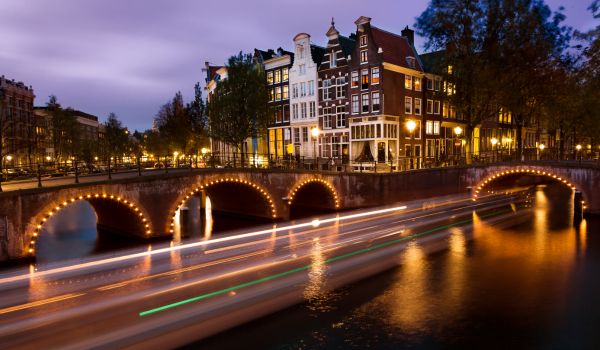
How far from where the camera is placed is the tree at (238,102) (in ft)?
140

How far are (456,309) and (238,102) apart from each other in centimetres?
3344

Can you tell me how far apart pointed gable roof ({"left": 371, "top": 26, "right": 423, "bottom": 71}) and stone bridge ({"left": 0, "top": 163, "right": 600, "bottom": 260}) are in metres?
14.3

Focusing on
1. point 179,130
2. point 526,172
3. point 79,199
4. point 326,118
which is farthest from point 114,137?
point 526,172

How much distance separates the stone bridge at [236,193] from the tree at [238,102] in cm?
935

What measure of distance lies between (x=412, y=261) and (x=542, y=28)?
30.6 m

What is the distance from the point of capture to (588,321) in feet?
41.9

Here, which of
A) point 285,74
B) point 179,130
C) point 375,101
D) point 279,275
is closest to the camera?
point 279,275

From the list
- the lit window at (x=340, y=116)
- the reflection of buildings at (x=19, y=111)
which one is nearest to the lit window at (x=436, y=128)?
the lit window at (x=340, y=116)

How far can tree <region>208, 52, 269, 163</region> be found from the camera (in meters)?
42.5

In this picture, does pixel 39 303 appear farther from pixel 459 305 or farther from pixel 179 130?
pixel 179 130

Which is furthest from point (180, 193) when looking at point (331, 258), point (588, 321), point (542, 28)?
point (542, 28)

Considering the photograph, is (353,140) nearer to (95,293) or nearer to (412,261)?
(412,261)

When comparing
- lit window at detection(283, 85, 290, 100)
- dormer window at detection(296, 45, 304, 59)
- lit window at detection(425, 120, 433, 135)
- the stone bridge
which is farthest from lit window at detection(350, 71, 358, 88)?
the stone bridge

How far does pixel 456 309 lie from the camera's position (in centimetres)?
1355
